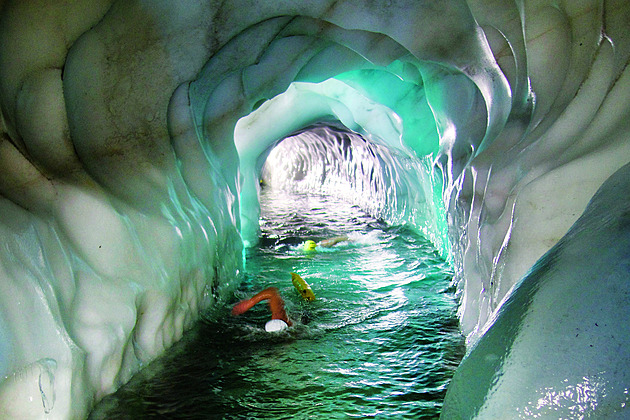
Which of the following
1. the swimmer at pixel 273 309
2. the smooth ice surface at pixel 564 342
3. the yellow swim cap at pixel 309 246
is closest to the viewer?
the smooth ice surface at pixel 564 342

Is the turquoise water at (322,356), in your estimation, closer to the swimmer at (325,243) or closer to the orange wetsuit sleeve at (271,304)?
the orange wetsuit sleeve at (271,304)

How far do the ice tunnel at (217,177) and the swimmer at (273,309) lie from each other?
1.20 ft

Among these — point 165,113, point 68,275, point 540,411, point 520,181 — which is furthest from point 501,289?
point 165,113

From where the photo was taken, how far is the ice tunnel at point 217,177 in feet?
5.92

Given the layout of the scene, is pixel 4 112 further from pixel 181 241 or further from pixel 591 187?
pixel 591 187

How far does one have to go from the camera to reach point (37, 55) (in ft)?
10.0

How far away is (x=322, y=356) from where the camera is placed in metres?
3.86

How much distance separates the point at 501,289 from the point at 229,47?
9.76 ft

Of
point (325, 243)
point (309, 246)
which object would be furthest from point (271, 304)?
point (325, 243)

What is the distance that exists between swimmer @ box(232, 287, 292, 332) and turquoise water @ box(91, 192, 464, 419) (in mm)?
70

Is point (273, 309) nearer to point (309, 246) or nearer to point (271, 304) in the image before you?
point (271, 304)

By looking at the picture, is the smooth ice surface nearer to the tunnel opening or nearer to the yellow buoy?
the tunnel opening

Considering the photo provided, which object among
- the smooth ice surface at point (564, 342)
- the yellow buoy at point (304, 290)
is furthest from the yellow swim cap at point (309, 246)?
the smooth ice surface at point (564, 342)

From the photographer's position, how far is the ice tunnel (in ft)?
5.92
